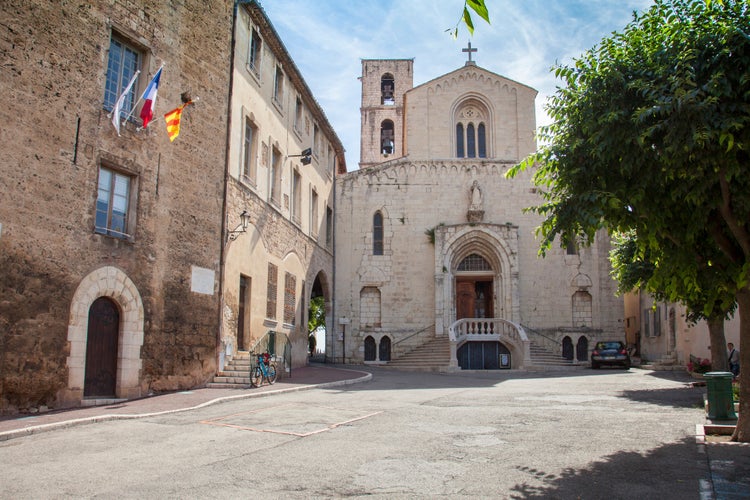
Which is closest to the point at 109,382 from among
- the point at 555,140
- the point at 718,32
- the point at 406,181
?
the point at 555,140

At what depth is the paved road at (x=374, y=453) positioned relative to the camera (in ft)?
19.0

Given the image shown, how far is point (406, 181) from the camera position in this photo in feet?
98.8

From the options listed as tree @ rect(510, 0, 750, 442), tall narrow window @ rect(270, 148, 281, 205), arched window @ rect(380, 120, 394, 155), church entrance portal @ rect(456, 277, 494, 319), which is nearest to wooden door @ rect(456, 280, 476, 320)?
church entrance portal @ rect(456, 277, 494, 319)

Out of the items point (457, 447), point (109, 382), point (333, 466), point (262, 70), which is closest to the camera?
point (333, 466)

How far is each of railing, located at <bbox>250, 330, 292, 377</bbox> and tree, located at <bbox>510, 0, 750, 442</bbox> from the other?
1063 cm

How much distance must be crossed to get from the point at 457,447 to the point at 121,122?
9.73 m

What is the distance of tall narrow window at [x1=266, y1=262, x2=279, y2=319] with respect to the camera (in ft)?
65.2

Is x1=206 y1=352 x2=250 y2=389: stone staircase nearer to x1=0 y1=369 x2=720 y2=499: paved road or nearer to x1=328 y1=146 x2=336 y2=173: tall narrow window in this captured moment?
x1=0 y1=369 x2=720 y2=499: paved road

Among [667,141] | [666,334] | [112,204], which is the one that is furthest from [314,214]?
[667,141]

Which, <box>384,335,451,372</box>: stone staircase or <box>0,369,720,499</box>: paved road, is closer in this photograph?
<box>0,369,720,499</box>: paved road

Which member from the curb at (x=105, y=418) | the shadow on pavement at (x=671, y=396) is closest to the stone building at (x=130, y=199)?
the curb at (x=105, y=418)

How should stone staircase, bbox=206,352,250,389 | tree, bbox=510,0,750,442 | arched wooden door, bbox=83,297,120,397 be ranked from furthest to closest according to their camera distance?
stone staircase, bbox=206,352,250,389 → arched wooden door, bbox=83,297,120,397 → tree, bbox=510,0,750,442

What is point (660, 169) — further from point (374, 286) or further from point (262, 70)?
point (374, 286)

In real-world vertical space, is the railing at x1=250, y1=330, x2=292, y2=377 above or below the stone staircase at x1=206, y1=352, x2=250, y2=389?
above
